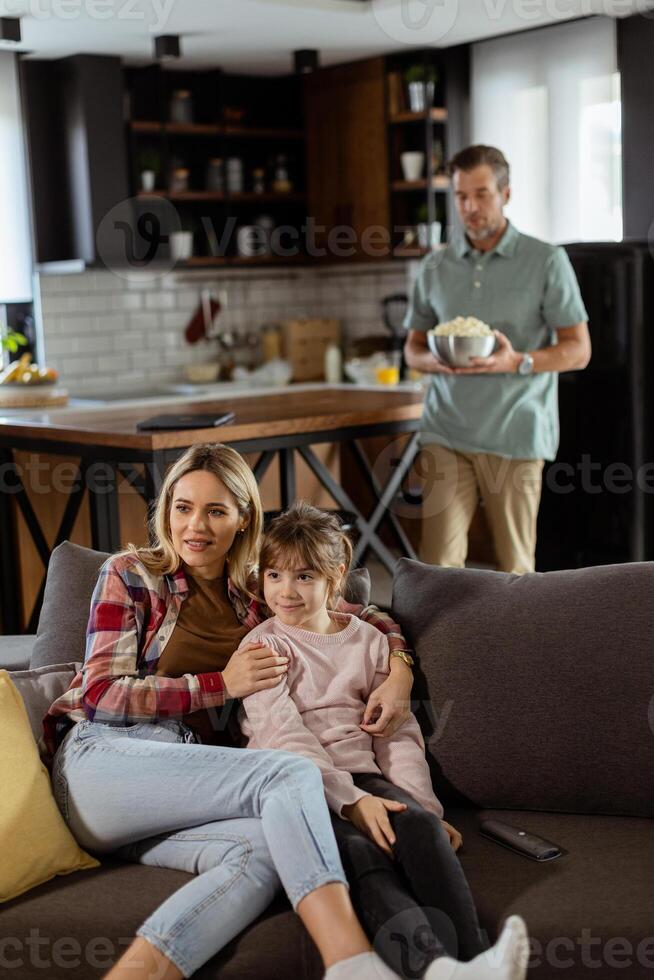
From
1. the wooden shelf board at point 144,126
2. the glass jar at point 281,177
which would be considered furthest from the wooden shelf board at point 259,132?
the wooden shelf board at point 144,126

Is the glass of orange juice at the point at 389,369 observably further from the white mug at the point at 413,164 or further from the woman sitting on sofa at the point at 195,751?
the woman sitting on sofa at the point at 195,751

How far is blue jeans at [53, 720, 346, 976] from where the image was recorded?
196cm

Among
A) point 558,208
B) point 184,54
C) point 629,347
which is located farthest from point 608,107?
point 184,54

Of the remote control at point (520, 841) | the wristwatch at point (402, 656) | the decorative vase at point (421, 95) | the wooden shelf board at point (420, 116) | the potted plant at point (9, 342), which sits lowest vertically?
the remote control at point (520, 841)

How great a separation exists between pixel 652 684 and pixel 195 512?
90cm

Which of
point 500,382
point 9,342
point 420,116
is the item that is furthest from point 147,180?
point 500,382

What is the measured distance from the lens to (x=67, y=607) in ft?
8.72

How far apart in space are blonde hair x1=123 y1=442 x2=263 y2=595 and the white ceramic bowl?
150 centimetres

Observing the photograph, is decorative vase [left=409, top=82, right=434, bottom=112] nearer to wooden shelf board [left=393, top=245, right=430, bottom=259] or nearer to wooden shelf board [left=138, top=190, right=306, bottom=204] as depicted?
wooden shelf board [left=393, top=245, right=430, bottom=259]

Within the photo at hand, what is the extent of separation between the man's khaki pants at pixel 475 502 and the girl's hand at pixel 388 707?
159 centimetres

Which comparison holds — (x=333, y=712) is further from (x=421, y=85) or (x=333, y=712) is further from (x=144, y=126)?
(x=144, y=126)

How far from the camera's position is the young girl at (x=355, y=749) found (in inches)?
76.4

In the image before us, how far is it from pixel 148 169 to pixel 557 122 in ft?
6.74

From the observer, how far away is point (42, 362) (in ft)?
21.0
